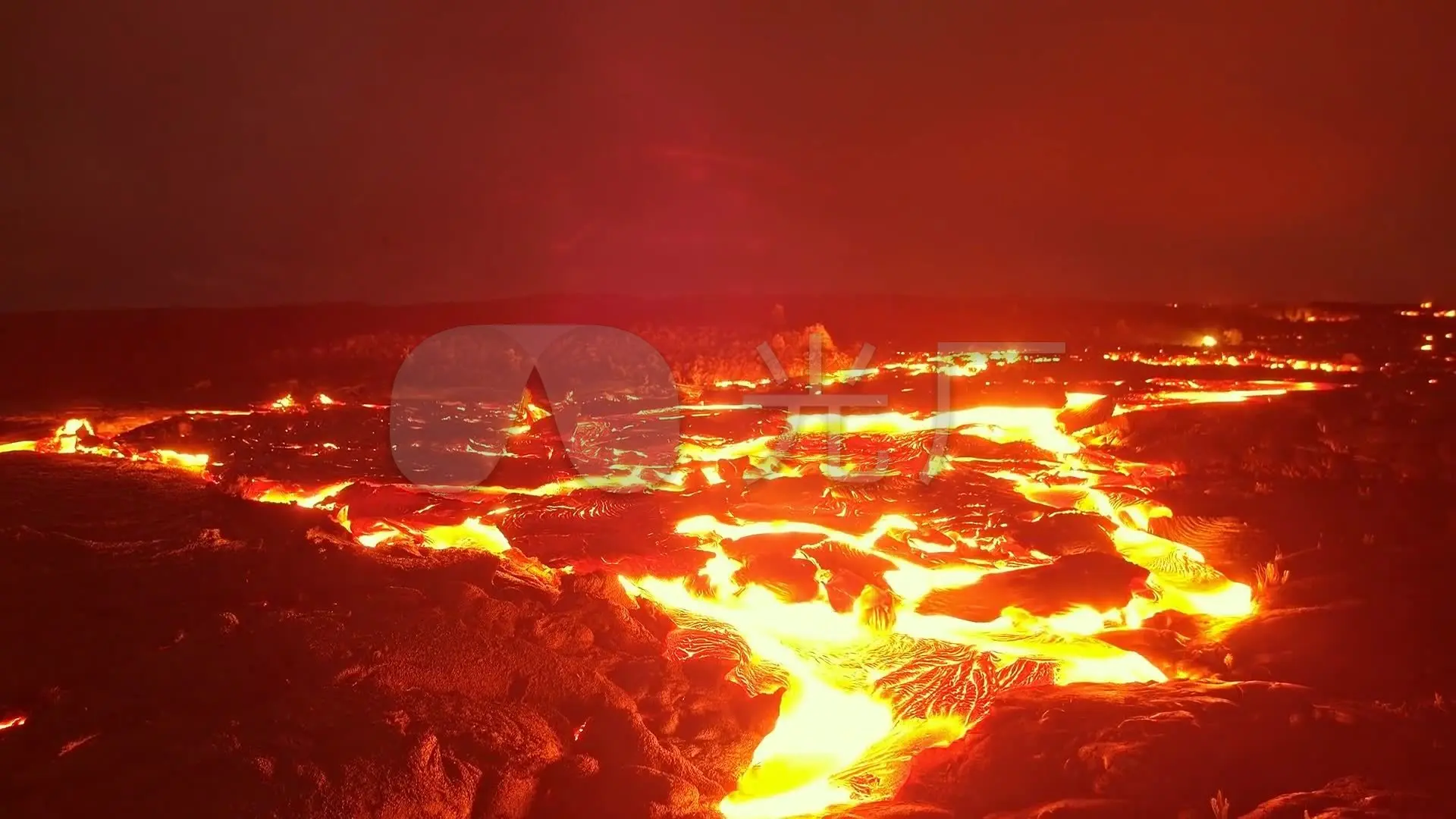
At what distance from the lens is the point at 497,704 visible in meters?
4.04

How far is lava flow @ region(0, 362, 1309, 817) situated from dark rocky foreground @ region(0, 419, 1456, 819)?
29cm

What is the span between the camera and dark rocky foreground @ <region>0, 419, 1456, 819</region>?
3.32 m

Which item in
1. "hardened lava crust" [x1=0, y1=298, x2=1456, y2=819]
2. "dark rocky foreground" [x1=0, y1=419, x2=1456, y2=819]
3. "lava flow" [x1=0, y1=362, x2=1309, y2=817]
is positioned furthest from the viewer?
"lava flow" [x1=0, y1=362, x2=1309, y2=817]

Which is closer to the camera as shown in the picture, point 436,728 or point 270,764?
point 270,764

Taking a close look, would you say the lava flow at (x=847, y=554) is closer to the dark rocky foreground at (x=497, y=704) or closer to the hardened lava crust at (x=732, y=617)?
the hardened lava crust at (x=732, y=617)

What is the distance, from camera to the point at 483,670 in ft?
14.0

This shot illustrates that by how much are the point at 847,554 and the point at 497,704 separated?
9.33ft

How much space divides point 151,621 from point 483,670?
1.77 m

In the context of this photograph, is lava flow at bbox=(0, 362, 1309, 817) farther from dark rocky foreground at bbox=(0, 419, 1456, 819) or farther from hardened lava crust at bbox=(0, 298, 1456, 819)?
dark rocky foreground at bbox=(0, 419, 1456, 819)

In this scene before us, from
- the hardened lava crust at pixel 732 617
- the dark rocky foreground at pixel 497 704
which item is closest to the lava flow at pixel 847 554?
the hardened lava crust at pixel 732 617

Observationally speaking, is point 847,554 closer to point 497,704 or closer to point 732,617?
point 732,617

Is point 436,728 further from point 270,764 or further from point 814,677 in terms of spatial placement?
point 814,677

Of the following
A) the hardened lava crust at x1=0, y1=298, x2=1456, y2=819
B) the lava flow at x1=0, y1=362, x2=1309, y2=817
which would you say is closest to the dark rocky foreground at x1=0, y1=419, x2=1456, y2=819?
the hardened lava crust at x1=0, y1=298, x2=1456, y2=819

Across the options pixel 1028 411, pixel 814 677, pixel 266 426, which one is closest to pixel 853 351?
pixel 1028 411
